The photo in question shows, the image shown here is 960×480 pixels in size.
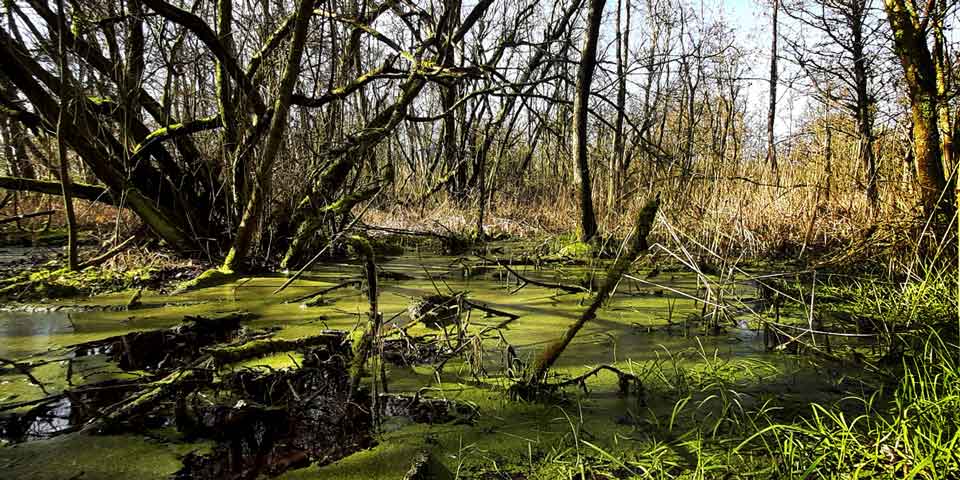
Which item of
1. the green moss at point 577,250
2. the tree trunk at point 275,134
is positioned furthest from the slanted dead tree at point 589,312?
the green moss at point 577,250

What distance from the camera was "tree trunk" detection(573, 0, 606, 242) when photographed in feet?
16.8

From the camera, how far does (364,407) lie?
167cm

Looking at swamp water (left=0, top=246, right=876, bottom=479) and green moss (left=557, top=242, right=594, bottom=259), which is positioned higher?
green moss (left=557, top=242, right=594, bottom=259)

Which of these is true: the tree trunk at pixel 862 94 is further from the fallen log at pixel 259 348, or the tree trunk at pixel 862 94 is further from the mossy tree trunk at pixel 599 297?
the fallen log at pixel 259 348

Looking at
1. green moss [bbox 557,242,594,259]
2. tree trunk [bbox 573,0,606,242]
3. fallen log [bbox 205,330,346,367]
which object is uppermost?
tree trunk [bbox 573,0,606,242]

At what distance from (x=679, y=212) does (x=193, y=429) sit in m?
4.75

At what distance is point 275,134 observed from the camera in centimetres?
332

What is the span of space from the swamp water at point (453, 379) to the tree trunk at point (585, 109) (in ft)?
6.40

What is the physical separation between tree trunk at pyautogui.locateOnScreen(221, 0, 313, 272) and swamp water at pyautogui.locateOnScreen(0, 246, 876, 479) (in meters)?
0.45

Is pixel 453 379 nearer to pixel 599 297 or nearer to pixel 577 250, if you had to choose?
pixel 599 297

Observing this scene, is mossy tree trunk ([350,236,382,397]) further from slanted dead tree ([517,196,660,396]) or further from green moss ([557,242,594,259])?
green moss ([557,242,594,259])

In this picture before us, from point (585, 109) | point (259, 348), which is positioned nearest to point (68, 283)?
point (259, 348)

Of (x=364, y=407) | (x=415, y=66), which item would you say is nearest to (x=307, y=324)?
(x=364, y=407)

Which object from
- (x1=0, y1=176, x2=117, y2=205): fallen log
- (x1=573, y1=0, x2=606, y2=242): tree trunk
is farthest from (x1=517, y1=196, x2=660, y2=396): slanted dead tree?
(x1=573, y1=0, x2=606, y2=242): tree trunk
